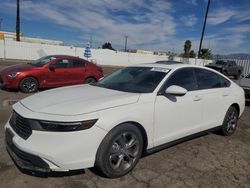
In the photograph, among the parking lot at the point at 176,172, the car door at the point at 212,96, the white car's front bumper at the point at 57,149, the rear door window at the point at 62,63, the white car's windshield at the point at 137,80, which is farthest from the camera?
the rear door window at the point at 62,63

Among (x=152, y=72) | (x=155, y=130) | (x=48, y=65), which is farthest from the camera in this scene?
(x=48, y=65)

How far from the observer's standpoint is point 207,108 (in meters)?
4.72

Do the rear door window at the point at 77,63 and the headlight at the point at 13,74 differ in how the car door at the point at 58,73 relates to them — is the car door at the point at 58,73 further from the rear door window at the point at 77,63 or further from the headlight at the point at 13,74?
the headlight at the point at 13,74

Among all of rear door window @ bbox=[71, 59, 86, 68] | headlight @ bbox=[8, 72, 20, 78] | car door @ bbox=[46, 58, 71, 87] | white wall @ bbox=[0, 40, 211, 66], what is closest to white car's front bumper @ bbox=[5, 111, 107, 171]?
headlight @ bbox=[8, 72, 20, 78]

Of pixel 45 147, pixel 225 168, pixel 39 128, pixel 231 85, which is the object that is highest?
pixel 231 85

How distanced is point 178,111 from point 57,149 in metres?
2.06

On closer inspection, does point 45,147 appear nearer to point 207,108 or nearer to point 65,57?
point 207,108

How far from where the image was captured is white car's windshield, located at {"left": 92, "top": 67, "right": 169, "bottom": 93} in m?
4.04

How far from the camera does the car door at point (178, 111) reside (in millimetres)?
3865

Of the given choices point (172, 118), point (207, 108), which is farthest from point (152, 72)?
point (207, 108)

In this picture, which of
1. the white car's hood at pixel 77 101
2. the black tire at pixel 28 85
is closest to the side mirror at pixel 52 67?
the black tire at pixel 28 85

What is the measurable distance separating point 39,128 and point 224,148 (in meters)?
3.52

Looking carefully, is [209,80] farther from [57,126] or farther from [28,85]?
[28,85]

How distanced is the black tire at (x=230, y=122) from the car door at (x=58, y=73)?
654cm
